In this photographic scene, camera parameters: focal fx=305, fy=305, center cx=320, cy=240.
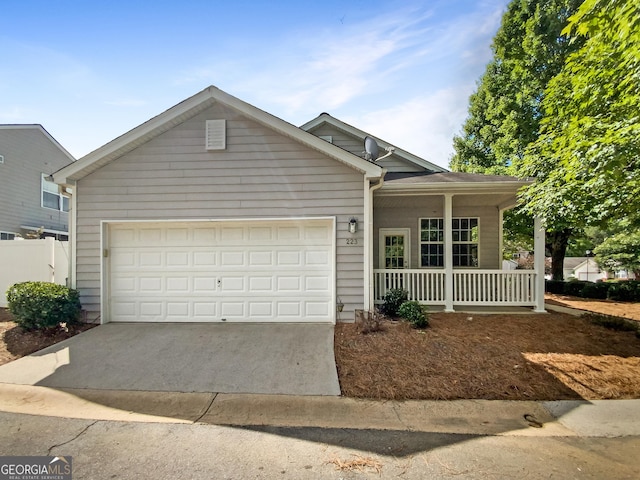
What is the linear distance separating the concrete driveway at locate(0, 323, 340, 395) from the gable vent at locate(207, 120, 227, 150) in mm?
3910

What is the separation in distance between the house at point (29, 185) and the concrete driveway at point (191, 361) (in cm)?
1014

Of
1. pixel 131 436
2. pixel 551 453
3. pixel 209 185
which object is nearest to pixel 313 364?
pixel 131 436

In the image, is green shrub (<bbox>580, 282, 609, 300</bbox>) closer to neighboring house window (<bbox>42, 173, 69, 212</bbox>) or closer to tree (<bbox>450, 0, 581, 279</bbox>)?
tree (<bbox>450, 0, 581, 279</bbox>)

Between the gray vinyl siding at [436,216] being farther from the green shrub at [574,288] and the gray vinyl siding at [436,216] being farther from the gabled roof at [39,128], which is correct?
the gabled roof at [39,128]

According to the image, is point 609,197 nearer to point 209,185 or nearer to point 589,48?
point 589,48

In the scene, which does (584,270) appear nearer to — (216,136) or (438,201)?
(438,201)

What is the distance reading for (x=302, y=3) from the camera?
692cm

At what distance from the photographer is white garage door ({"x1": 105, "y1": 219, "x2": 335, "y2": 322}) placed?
6.69 m

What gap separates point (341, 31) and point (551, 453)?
825 centimetres

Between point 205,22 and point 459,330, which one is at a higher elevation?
point 205,22

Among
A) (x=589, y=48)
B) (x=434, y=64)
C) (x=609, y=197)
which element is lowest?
(x=609, y=197)

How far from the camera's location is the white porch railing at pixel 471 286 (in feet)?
25.2

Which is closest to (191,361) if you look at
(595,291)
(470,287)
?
(470,287)

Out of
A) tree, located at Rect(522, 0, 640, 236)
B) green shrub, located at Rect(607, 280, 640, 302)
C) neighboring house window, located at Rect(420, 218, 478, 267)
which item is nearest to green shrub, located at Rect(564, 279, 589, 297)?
green shrub, located at Rect(607, 280, 640, 302)
